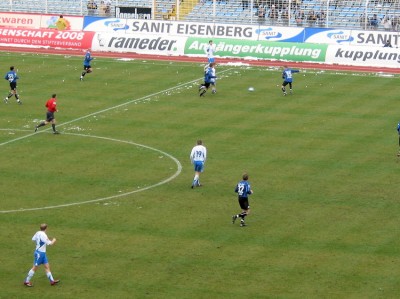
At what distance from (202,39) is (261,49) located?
14.6 feet

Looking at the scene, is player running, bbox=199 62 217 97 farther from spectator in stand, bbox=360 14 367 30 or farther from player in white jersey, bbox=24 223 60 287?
player in white jersey, bbox=24 223 60 287

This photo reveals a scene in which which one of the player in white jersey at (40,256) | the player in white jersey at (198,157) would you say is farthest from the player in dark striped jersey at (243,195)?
the player in white jersey at (40,256)

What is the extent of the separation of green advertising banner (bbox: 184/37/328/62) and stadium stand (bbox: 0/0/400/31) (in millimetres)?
3973

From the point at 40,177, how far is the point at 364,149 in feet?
46.7

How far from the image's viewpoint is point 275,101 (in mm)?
54812

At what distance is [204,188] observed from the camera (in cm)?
3778

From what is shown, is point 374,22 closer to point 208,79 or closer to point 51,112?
point 208,79

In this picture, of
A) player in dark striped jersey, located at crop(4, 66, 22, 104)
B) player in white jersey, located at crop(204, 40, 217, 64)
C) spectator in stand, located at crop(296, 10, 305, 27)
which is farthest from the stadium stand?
player in dark striped jersey, located at crop(4, 66, 22, 104)

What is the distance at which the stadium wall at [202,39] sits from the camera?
2689 inches

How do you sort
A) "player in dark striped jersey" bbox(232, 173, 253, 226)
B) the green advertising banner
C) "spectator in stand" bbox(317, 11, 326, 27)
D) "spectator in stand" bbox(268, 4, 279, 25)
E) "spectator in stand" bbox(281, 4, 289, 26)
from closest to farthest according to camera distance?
"player in dark striped jersey" bbox(232, 173, 253, 226) → the green advertising banner → "spectator in stand" bbox(268, 4, 279, 25) → "spectator in stand" bbox(281, 4, 289, 26) → "spectator in stand" bbox(317, 11, 326, 27)

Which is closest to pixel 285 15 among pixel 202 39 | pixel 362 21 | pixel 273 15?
pixel 273 15

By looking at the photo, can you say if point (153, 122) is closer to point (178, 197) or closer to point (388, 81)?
point (178, 197)

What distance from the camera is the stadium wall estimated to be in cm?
6831

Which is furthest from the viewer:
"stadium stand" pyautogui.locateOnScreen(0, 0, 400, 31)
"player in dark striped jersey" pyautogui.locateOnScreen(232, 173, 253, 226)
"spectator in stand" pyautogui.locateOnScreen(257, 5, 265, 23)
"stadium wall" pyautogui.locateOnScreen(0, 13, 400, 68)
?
"spectator in stand" pyautogui.locateOnScreen(257, 5, 265, 23)
